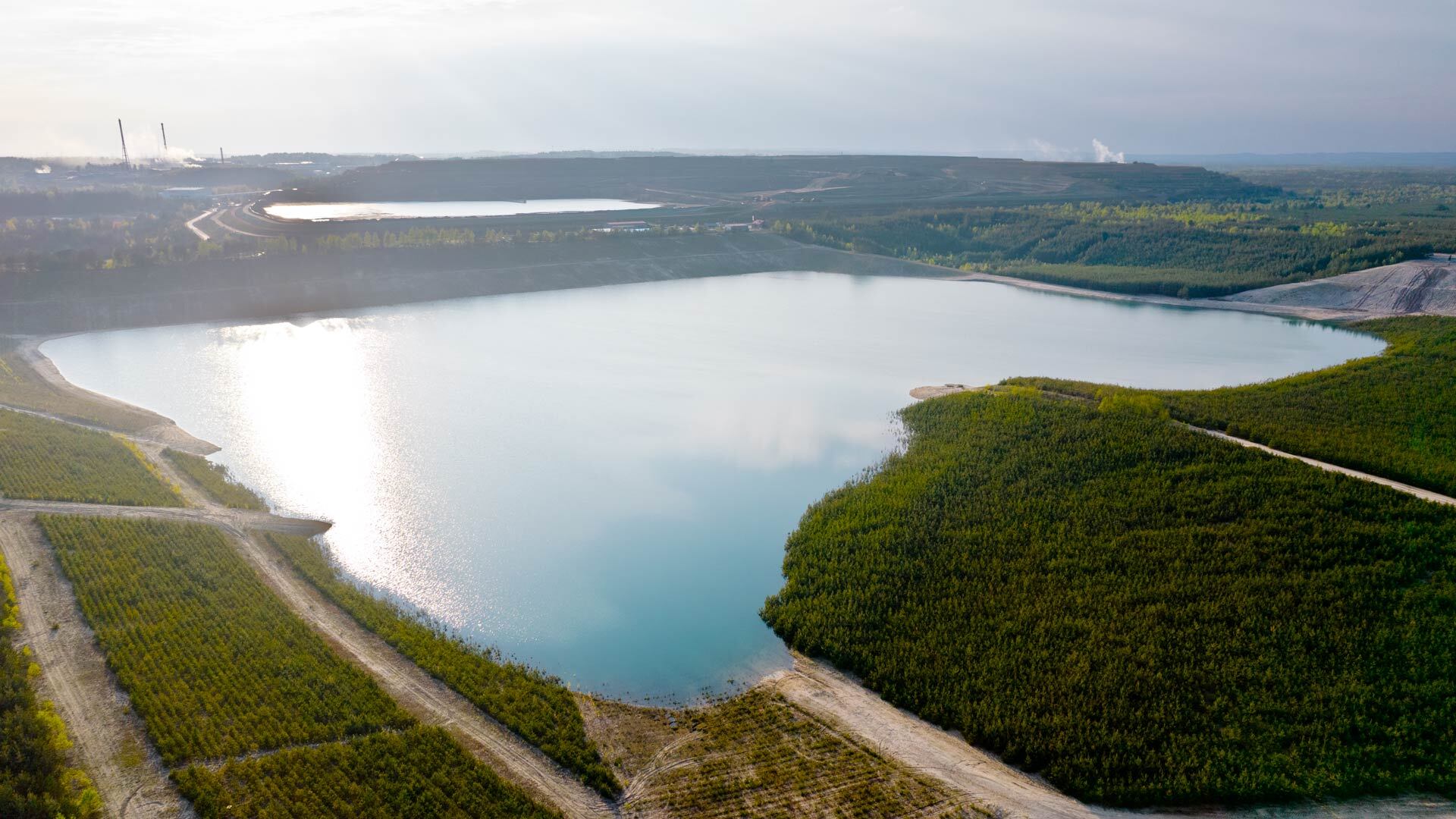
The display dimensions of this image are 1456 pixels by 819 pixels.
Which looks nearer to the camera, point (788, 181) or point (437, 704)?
point (437, 704)

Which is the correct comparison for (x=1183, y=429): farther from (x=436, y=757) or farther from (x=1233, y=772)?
(x=436, y=757)

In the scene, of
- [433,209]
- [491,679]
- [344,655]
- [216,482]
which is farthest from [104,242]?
[491,679]

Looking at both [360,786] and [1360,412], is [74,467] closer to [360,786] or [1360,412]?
[360,786]

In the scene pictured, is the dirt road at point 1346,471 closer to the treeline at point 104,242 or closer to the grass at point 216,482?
the grass at point 216,482

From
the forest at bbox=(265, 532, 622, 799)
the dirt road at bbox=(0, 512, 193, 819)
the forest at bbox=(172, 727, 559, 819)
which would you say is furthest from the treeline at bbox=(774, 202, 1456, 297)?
the dirt road at bbox=(0, 512, 193, 819)

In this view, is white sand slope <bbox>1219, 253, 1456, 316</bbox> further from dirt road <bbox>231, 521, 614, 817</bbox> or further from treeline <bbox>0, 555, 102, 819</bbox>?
treeline <bbox>0, 555, 102, 819</bbox>

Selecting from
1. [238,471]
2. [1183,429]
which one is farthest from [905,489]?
[238,471]
